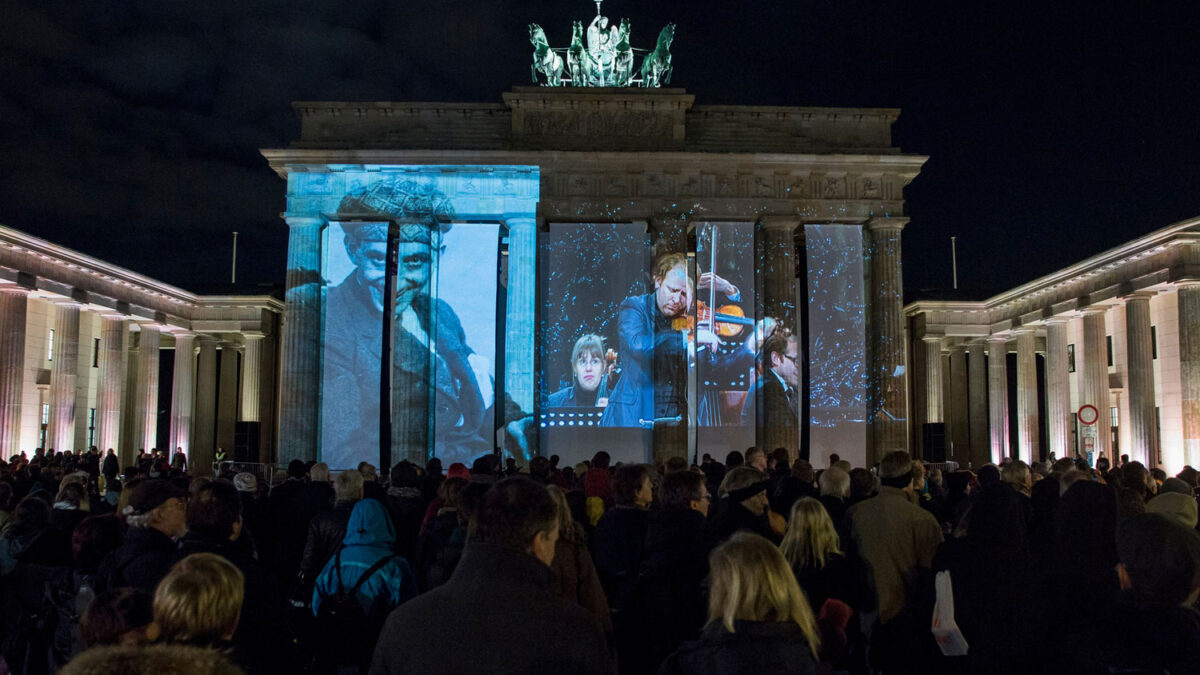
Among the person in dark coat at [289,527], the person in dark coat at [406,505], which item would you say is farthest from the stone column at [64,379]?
the person in dark coat at [406,505]

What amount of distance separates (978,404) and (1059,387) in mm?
7171

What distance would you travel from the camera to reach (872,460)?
3244 centimetres

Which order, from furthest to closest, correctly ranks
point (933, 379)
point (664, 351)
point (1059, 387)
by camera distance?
point (933, 379), point (1059, 387), point (664, 351)

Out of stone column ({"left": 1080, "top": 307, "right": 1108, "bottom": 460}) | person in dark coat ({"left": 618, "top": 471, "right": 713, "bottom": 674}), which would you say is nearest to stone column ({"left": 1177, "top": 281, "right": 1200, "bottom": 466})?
stone column ({"left": 1080, "top": 307, "right": 1108, "bottom": 460})

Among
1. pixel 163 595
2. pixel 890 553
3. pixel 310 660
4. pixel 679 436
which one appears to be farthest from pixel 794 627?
pixel 679 436

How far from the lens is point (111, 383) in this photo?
118 feet

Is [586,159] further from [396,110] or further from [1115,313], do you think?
[1115,313]

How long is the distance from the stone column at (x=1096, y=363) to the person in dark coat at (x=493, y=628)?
118ft

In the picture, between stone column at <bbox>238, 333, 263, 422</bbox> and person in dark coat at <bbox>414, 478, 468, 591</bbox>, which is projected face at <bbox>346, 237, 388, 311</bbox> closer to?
stone column at <bbox>238, 333, 263, 422</bbox>

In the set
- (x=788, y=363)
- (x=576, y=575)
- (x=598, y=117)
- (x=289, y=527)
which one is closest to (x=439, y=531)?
(x=576, y=575)

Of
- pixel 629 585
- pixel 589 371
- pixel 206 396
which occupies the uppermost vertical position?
pixel 589 371

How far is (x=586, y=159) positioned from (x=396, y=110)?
24.0 feet

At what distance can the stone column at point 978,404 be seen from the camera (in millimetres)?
43406

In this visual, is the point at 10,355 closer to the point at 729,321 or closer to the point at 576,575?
the point at 729,321
